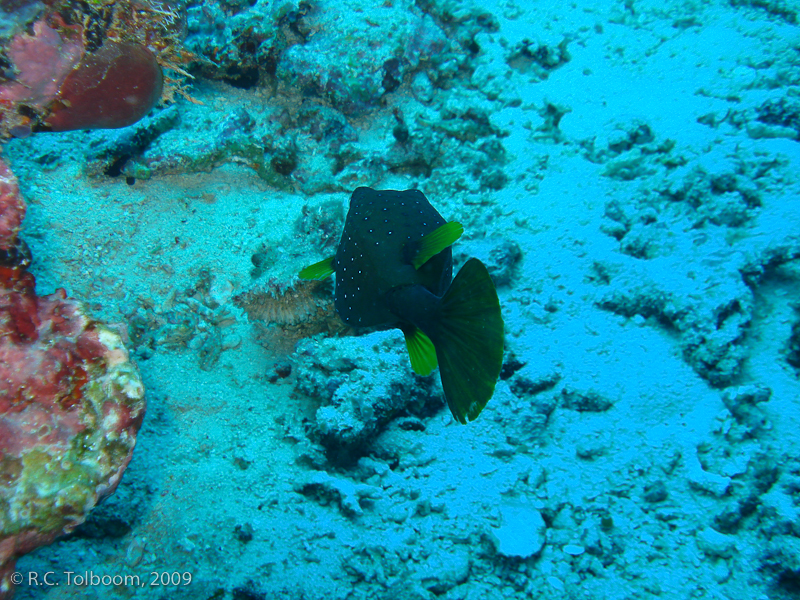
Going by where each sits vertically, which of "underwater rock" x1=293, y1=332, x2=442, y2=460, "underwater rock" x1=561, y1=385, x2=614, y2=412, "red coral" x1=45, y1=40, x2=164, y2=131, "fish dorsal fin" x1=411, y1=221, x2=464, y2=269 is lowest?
"underwater rock" x1=293, y1=332, x2=442, y2=460

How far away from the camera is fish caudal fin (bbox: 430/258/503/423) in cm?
184

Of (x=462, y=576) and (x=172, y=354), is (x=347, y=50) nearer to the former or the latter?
(x=172, y=354)

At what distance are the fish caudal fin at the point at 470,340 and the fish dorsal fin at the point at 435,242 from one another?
25 centimetres

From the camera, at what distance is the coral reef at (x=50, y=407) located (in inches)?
54.3

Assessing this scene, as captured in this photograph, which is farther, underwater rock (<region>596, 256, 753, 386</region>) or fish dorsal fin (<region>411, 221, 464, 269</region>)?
underwater rock (<region>596, 256, 753, 386</region>)

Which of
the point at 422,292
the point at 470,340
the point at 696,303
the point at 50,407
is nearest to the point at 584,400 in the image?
the point at 696,303

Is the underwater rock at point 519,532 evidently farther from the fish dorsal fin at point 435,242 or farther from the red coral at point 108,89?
the red coral at point 108,89

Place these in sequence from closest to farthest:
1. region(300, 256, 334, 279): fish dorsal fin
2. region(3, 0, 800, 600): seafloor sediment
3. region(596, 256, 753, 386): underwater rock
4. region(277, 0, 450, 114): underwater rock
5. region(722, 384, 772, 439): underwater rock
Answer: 1. region(3, 0, 800, 600): seafloor sediment
2. region(722, 384, 772, 439): underwater rock
3. region(596, 256, 753, 386): underwater rock
4. region(300, 256, 334, 279): fish dorsal fin
5. region(277, 0, 450, 114): underwater rock

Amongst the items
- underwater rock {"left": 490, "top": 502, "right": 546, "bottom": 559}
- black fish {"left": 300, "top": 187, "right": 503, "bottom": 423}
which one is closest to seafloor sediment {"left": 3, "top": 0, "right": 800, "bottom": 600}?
underwater rock {"left": 490, "top": 502, "right": 546, "bottom": 559}

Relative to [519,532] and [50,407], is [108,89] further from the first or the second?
[519,532]

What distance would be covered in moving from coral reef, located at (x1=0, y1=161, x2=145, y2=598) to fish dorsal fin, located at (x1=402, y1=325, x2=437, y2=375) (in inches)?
54.2

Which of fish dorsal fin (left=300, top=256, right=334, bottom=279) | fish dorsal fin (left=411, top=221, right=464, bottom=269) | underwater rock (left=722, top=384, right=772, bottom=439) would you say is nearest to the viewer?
fish dorsal fin (left=411, top=221, right=464, bottom=269)

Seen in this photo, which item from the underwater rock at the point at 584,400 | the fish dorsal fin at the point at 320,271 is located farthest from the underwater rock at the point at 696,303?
the fish dorsal fin at the point at 320,271

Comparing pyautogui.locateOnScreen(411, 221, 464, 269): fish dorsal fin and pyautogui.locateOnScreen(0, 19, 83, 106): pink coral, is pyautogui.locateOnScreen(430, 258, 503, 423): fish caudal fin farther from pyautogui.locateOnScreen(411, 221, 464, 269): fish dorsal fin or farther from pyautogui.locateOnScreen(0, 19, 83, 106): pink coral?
pyautogui.locateOnScreen(0, 19, 83, 106): pink coral
